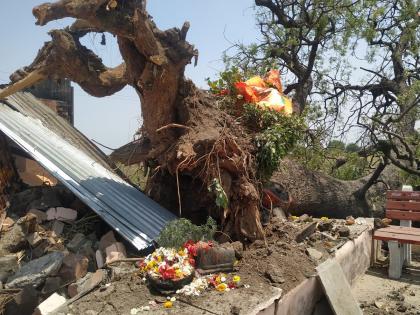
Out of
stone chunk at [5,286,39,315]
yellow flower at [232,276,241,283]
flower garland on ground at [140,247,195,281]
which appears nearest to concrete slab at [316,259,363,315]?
yellow flower at [232,276,241,283]

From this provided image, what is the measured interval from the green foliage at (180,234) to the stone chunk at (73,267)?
0.81m

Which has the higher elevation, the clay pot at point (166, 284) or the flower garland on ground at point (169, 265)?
the flower garland on ground at point (169, 265)

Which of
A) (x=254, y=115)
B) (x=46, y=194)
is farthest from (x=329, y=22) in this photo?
(x=46, y=194)

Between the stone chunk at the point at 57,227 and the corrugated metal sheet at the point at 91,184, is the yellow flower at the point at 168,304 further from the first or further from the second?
the stone chunk at the point at 57,227

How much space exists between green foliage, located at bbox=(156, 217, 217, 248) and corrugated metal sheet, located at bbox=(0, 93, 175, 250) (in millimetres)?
380

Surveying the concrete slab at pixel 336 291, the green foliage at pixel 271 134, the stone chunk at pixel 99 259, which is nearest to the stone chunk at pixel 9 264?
the stone chunk at pixel 99 259

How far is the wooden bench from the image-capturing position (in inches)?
249

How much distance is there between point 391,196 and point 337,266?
10.0 feet

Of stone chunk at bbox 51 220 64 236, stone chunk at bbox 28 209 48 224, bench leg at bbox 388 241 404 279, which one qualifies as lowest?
bench leg at bbox 388 241 404 279

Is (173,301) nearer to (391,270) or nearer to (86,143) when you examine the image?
(391,270)

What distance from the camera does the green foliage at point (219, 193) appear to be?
4.76 meters

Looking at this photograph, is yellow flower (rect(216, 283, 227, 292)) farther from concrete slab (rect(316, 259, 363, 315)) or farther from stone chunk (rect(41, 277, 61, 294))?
stone chunk (rect(41, 277, 61, 294))

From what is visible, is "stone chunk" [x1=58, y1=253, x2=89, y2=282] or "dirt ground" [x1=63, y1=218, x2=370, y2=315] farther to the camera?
"stone chunk" [x1=58, y1=253, x2=89, y2=282]

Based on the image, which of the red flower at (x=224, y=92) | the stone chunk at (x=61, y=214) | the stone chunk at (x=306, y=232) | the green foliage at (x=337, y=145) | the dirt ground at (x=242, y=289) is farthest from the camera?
the green foliage at (x=337, y=145)
